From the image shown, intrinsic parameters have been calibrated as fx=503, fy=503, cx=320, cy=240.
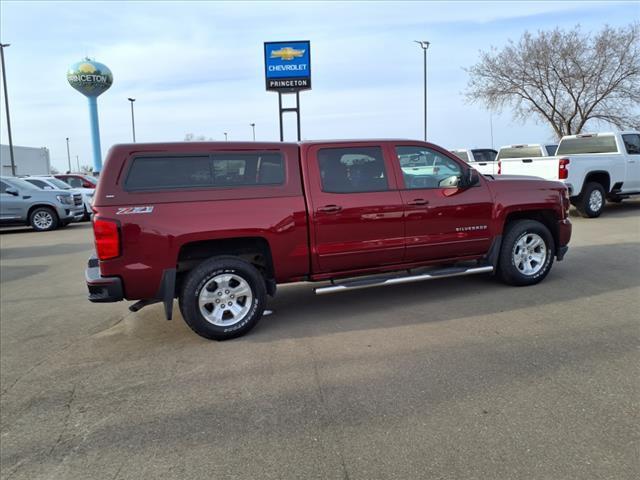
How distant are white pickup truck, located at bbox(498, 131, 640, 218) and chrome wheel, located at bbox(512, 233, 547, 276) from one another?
6.01 m

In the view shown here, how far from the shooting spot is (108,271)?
451 centimetres

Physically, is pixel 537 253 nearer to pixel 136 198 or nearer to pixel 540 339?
pixel 540 339

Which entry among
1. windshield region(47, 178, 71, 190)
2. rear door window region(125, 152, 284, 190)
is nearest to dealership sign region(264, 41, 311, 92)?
windshield region(47, 178, 71, 190)

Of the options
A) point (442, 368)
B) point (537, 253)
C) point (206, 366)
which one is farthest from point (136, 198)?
point (537, 253)

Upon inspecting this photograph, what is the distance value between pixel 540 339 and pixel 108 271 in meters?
3.91

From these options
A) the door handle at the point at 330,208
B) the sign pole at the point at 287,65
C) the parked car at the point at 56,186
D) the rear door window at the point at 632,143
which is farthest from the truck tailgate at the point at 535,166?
the parked car at the point at 56,186

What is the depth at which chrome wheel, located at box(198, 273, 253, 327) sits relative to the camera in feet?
15.8

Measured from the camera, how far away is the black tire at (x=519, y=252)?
612 cm

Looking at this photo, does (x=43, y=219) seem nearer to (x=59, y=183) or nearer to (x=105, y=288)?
(x=59, y=183)

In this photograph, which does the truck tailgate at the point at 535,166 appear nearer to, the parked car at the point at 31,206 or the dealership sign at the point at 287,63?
the dealership sign at the point at 287,63

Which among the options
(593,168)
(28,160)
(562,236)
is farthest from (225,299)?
(28,160)

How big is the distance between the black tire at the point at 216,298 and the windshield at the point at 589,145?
11.6 metres

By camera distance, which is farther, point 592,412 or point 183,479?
point 592,412

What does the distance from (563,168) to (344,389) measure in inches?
387
